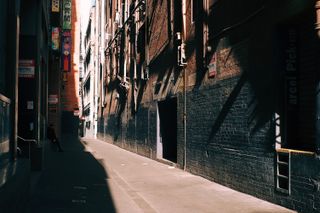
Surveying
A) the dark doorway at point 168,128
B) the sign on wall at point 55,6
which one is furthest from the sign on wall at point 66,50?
the dark doorway at point 168,128

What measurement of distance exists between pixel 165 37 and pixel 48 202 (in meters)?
11.9

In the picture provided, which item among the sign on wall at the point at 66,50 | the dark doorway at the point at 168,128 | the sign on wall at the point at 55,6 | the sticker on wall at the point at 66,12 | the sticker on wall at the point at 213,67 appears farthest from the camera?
the sign on wall at the point at 66,50

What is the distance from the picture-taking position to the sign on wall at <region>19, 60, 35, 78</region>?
14.0m

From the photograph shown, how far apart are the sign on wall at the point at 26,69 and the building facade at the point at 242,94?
16.8 ft

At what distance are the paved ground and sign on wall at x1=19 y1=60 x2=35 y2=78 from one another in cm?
299

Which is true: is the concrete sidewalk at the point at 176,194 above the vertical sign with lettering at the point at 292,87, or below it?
below

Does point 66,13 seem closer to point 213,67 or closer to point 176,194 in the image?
point 213,67

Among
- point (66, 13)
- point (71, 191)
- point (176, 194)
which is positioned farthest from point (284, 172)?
point (66, 13)

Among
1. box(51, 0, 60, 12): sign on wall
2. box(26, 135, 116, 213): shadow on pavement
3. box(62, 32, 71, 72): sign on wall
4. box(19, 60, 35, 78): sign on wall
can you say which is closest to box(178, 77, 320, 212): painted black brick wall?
box(26, 135, 116, 213): shadow on pavement

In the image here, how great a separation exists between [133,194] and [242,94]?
11.9ft

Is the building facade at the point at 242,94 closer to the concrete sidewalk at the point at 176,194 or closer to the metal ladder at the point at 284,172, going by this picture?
the metal ladder at the point at 284,172

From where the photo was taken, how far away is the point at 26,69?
46.8 feet

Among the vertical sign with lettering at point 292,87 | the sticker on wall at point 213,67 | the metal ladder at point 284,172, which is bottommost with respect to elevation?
the metal ladder at point 284,172

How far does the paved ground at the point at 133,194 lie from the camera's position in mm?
10141
